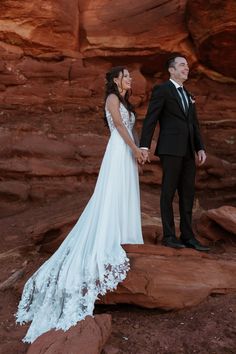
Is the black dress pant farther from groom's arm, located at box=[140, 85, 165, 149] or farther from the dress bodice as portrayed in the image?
the dress bodice

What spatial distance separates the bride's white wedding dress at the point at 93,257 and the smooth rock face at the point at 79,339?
0.11m

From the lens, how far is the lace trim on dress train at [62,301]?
13.7 ft

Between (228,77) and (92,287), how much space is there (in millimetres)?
6230

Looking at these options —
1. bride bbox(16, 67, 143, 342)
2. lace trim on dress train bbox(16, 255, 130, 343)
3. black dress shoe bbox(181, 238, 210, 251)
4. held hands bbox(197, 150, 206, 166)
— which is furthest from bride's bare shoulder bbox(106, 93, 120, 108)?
black dress shoe bbox(181, 238, 210, 251)

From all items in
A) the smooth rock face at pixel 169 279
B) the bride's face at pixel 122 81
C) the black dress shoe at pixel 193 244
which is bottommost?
the smooth rock face at pixel 169 279

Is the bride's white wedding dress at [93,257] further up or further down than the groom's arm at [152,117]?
further down

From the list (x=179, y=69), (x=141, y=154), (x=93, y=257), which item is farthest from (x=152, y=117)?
(x=93, y=257)

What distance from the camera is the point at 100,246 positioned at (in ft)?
15.3

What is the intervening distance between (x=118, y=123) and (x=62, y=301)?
1.89 m

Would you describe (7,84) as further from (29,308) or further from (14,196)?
(29,308)

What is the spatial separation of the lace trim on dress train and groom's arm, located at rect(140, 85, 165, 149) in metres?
1.26

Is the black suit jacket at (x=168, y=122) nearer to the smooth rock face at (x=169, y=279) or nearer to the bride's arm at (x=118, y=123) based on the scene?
the bride's arm at (x=118, y=123)

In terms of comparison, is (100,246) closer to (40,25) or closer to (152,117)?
(152,117)

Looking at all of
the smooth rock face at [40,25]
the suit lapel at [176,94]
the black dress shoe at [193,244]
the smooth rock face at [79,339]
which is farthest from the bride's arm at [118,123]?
the smooth rock face at [40,25]
